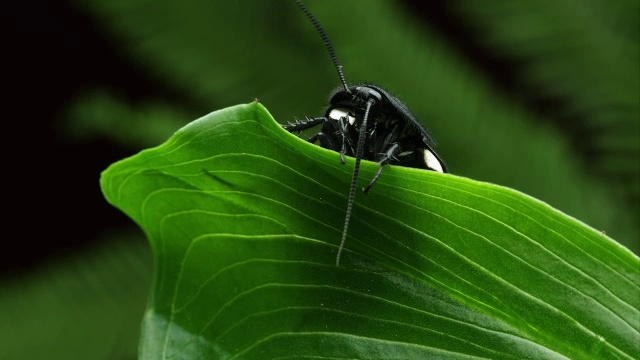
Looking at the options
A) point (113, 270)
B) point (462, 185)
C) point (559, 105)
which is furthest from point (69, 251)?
point (462, 185)

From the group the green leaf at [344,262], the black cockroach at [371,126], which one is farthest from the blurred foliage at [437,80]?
the green leaf at [344,262]

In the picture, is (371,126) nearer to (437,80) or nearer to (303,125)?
(303,125)

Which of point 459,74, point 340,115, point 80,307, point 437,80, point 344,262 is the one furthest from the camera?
point 459,74

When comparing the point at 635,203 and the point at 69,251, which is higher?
the point at 635,203

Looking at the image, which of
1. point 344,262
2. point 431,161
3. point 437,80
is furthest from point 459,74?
point 344,262

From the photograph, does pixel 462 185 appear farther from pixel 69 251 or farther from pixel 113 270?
pixel 69 251

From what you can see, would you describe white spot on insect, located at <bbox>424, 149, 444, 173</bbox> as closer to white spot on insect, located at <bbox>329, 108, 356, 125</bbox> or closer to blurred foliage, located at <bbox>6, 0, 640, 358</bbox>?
white spot on insect, located at <bbox>329, 108, 356, 125</bbox>

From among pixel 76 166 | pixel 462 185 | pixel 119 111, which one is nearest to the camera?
pixel 462 185

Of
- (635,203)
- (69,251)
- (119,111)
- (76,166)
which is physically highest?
(635,203)
